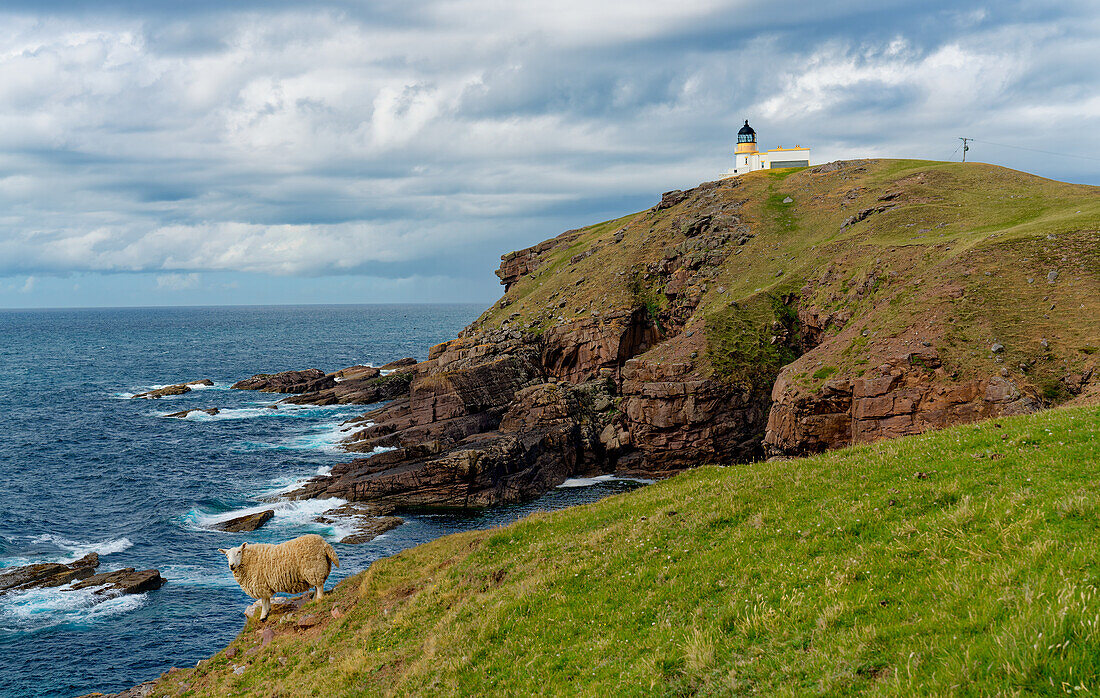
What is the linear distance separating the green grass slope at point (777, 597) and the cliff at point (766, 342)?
88.2ft

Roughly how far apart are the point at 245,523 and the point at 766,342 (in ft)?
155

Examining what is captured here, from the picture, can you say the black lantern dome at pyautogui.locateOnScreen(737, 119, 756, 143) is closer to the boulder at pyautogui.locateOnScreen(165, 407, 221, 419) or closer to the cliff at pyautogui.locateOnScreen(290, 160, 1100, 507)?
the cliff at pyautogui.locateOnScreen(290, 160, 1100, 507)

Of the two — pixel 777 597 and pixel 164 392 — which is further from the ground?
pixel 777 597

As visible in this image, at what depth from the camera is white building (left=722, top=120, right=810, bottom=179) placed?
406 ft

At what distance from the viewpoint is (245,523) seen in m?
47.2

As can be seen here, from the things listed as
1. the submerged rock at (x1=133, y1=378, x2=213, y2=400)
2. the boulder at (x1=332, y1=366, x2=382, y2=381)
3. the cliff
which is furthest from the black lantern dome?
the submerged rock at (x1=133, y1=378, x2=213, y2=400)

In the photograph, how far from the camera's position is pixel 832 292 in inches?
2443

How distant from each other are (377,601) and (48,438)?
74.7 m

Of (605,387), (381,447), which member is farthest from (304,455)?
(605,387)

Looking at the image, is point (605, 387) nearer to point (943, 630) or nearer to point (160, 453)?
point (160, 453)

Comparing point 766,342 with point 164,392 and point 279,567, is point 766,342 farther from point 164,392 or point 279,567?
point 164,392

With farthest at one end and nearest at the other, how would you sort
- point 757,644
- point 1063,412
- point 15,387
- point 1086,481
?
1. point 15,387
2. point 1063,412
3. point 1086,481
4. point 757,644

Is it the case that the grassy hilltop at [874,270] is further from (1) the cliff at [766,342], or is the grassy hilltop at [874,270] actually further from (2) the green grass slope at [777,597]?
(2) the green grass slope at [777,597]

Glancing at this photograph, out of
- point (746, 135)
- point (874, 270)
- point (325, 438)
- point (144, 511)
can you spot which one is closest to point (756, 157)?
point (746, 135)
